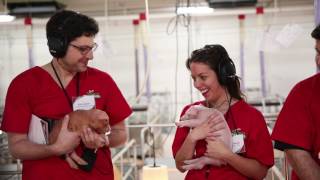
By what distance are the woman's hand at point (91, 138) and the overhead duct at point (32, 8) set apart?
14.8 feet

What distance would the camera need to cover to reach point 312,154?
1.32m

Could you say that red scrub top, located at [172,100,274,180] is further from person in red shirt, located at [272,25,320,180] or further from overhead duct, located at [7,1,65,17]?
overhead duct, located at [7,1,65,17]

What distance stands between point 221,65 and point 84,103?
1.60 ft

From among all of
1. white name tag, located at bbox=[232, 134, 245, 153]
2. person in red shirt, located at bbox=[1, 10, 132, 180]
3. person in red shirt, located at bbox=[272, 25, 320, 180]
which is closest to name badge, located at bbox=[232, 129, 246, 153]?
white name tag, located at bbox=[232, 134, 245, 153]

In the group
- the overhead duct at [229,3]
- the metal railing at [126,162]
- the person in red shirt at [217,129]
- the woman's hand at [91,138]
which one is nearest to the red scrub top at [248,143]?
the person in red shirt at [217,129]

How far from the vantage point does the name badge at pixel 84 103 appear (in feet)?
4.50

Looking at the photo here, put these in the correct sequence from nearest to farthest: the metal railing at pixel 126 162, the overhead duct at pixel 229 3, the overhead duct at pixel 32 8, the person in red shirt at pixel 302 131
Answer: the person in red shirt at pixel 302 131, the metal railing at pixel 126 162, the overhead duct at pixel 229 3, the overhead duct at pixel 32 8

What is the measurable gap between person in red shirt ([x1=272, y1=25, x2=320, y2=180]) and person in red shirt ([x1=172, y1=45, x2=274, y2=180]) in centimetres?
7

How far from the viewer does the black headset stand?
4.41 feet

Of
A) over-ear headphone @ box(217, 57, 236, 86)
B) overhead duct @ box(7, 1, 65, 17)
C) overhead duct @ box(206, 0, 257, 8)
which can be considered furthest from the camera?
overhead duct @ box(7, 1, 65, 17)

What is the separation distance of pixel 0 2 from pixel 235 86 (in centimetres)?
428

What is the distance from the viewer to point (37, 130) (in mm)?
1369

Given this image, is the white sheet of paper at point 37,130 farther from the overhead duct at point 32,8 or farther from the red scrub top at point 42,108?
the overhead duct at point 32,8

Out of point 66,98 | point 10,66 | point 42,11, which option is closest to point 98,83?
point 66,98
